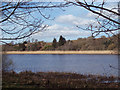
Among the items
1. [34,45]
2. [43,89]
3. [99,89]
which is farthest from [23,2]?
[99,89]

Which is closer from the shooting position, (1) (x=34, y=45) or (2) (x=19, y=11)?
(2) (x=19, y=11)

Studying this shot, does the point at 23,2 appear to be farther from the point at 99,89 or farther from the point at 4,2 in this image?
the point at 99,89

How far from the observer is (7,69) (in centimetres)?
1331

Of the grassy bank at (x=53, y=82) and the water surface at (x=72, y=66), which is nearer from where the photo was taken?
the grassy bank at (x=53, y=82)

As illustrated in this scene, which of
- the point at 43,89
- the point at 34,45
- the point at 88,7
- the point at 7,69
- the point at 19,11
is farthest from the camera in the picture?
the point at 7,69

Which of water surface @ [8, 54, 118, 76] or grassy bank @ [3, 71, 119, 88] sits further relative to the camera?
water surface @ [8, 54, 118, 76]

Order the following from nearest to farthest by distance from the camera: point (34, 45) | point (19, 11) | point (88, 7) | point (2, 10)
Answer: point (88, 7) < point (2, 10) < point (19, 11) < point (34, 45)

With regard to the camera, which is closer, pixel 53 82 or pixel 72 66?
pixel 53 82

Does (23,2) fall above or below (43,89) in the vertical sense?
above

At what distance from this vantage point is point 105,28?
7.53 ft

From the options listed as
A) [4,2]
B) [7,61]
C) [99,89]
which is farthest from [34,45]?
[7,61]

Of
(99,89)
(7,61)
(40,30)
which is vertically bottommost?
(99,89)

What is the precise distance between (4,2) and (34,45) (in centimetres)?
108

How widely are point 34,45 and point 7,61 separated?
33.4 ft
